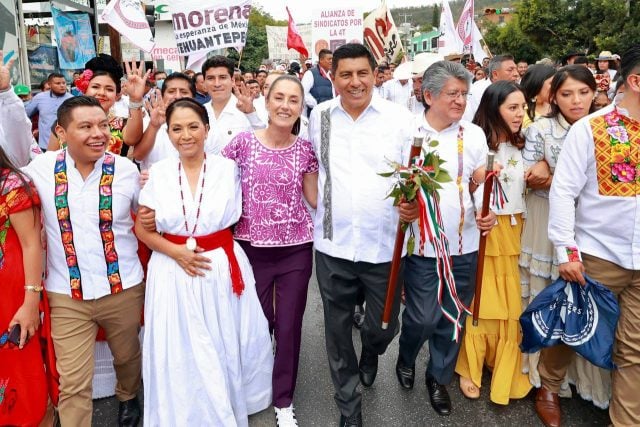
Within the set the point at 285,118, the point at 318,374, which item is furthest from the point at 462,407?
the point at 285,118

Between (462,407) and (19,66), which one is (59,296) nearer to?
(462,407)

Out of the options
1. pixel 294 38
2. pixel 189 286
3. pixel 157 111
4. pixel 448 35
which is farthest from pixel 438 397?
pixel 294 38

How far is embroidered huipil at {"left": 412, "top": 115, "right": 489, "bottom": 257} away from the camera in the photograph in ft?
10.2

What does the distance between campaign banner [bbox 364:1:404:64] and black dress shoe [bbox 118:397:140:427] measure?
29.9 feet

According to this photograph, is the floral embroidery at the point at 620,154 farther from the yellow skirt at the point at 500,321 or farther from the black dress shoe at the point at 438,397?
the black dress shoe at the point at 438,397

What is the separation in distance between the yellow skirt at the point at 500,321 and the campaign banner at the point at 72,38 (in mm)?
Answer: 8578

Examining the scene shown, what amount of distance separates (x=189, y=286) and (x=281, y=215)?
0.65 m


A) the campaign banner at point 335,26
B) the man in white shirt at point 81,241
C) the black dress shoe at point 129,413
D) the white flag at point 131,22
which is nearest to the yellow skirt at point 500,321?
the black dress shoe at point 129,413

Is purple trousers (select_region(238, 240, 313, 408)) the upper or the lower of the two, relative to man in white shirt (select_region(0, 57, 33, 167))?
lower

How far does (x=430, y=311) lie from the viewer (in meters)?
3.20

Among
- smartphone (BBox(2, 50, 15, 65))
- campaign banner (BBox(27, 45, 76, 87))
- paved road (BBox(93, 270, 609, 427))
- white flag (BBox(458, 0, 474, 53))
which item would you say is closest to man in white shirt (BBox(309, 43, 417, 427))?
paved road (BBox(93, 270, 609, 427))

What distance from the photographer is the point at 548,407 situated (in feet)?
10.5

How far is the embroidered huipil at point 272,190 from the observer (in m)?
3.08

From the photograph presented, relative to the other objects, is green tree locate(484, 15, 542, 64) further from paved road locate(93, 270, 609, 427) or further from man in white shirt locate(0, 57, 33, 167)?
man in white shirt locate(0, 57, 33, 167)
